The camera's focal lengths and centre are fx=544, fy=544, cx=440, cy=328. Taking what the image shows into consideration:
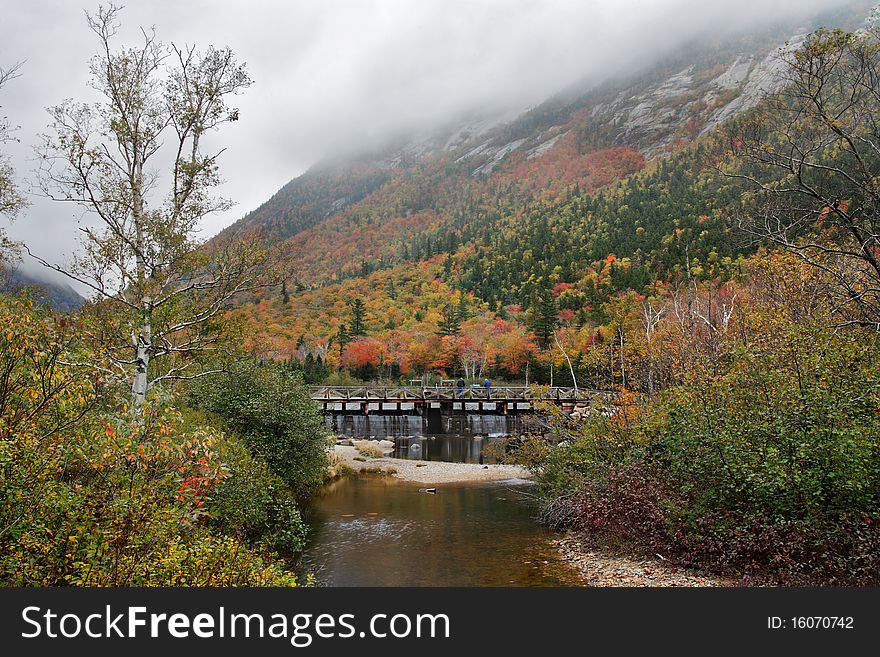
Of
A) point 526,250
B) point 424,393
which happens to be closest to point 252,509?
point 424,393

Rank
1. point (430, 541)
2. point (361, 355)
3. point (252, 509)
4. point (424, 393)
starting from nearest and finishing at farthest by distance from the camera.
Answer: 1. point (252, 509)
2. point (430, 541)
3. point (424, 393)
4. point (361, 355)

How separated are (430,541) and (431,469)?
14.2 meters

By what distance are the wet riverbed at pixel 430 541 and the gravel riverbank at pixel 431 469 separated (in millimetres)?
3552

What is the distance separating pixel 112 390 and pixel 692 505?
1230cm

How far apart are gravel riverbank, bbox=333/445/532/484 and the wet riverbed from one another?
3.55 m

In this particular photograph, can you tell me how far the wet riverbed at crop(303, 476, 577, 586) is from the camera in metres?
12.2

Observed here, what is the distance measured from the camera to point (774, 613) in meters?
5.97

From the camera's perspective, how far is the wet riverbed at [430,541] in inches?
482

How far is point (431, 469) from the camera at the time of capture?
96.3 feet

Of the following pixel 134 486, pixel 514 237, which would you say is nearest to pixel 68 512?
pixel 134 486

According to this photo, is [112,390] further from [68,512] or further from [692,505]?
[692,505]

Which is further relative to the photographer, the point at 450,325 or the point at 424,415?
the point at 450,325

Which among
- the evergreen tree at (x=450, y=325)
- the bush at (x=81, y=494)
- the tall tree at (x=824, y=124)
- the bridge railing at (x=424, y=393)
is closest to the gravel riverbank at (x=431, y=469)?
the bridge railing at (x=424, y=393)

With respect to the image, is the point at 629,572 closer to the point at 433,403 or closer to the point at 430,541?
the point at 430,541
